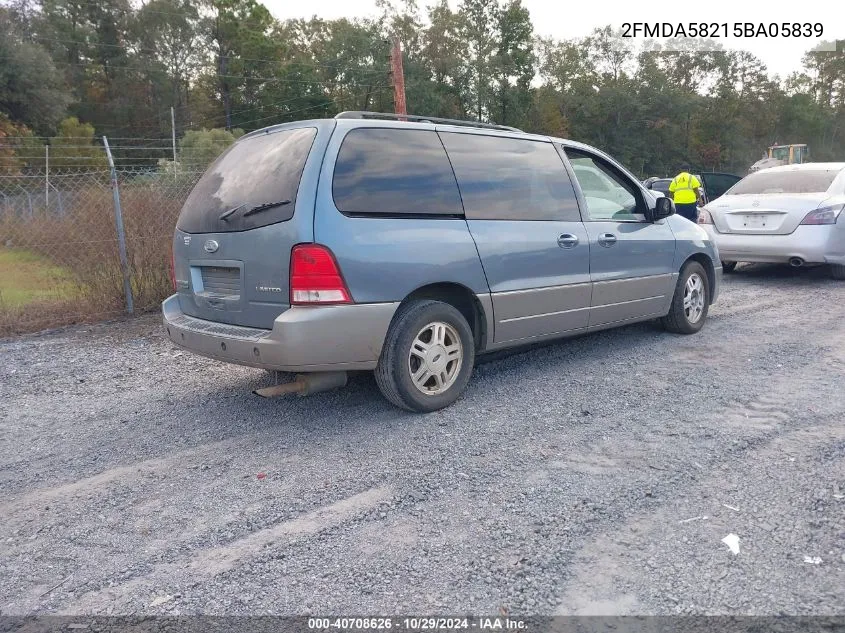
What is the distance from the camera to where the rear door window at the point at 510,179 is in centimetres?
486

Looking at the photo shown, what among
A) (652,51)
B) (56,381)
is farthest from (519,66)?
(56,381)

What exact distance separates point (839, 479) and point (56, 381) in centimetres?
558

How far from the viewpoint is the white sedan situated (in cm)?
909

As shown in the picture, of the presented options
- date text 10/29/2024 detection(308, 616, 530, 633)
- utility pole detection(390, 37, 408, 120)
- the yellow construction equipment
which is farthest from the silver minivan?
the yellow construction equipment

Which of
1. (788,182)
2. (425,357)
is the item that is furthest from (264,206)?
(788,182)

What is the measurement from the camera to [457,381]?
4.72 metres

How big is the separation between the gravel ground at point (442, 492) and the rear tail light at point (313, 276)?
0.88 metres

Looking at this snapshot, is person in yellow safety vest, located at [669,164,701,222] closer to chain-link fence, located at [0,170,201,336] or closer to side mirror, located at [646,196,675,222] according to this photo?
side mirror, located at [646,196,675,222]

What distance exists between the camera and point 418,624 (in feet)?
7.98

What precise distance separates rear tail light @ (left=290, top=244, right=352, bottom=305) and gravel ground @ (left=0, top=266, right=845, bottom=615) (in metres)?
0.88

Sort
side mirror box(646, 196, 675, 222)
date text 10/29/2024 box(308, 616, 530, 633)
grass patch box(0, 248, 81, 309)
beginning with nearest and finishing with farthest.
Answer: date text 10/29/2024 box(308, 616, 530, 633), side mirror box(646, 196, 675, 222), grass patch box(0, 248, 81, 309)

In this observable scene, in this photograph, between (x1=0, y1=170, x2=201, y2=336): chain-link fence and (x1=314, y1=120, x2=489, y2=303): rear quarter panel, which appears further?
(x1=0, y1=170, x2=201, y2=336): chain-link fence

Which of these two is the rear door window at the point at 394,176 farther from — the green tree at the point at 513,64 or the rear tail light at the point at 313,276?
the green tree at the point at 513,64

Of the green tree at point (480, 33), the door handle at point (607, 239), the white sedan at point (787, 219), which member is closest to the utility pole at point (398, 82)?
the white sedan at point (787, 219)
